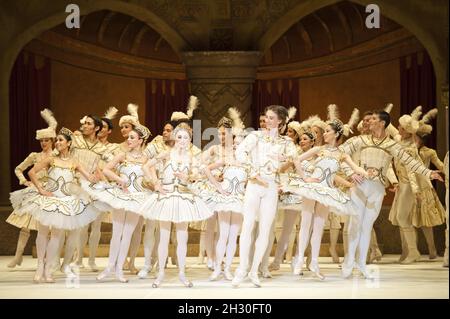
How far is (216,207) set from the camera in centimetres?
907

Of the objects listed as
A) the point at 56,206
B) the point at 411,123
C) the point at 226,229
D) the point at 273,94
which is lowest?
the point at 226,229

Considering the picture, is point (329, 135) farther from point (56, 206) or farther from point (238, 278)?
point (56, 206)

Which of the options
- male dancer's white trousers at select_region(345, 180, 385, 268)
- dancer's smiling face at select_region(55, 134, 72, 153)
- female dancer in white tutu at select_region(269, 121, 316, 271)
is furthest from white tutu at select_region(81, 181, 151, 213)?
male dancer's white trousers at select_region(345, 180, 385, 268)

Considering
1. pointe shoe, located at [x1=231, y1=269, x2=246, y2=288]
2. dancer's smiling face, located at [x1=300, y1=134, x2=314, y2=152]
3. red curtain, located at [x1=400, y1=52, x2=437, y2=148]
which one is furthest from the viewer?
red curtain, located at [x1=400, y1=52, x2=437, y2=148]

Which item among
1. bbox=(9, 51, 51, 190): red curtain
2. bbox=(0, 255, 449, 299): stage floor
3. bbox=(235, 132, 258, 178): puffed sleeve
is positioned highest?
bbox=(9, 51, 51, 190): red curtain

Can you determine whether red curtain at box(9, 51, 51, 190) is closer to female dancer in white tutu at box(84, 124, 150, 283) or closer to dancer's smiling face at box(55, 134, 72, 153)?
dancer's smiling face at box(55, 134, 72, 153)

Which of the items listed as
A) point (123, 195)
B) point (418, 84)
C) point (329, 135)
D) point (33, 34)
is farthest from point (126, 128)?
point (418, 84)

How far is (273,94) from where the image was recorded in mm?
17594

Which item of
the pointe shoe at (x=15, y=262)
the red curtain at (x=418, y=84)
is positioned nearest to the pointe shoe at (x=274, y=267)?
the pointe shoe at (x=15, y=262)

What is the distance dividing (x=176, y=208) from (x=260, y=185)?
75 cm

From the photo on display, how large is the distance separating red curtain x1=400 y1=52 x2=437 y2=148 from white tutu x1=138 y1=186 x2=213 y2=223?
639 cm

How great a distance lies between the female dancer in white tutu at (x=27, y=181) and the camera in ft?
31.7

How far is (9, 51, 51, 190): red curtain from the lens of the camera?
14.6 meters
